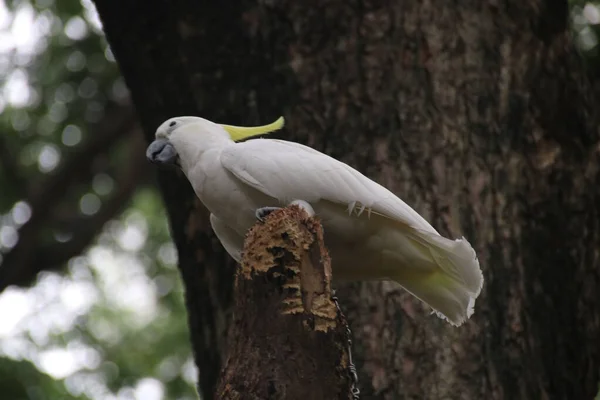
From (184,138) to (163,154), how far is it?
0.10 metres

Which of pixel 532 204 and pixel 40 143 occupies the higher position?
pixel 532 204

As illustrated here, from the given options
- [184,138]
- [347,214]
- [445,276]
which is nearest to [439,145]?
[445,276]

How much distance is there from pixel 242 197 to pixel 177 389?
171 inches

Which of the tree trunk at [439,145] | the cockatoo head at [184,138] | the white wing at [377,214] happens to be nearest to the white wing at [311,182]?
the white wing at [377,214]

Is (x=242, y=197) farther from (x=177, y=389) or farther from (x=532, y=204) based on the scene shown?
(x=177, y=389)

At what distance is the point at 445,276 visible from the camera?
2891 mm

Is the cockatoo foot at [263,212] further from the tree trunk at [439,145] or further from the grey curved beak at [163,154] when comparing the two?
the tree trunk at [439,145]

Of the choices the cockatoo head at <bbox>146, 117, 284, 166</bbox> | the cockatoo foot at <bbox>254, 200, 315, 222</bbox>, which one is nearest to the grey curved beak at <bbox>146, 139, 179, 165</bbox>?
the cockatoo head at <bbox>146, 117, 284, 166</bbox>

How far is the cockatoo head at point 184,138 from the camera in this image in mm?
3059

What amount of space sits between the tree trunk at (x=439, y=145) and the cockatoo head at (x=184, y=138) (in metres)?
0.50

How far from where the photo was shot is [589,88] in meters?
3.84

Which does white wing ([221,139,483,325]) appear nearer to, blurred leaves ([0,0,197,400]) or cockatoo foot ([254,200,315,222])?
cockatoo foot ([254,200,315,222])

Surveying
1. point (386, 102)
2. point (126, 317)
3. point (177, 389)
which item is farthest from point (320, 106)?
point (126, 317)

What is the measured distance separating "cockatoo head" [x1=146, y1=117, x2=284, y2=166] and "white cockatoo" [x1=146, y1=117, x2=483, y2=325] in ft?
0.32
